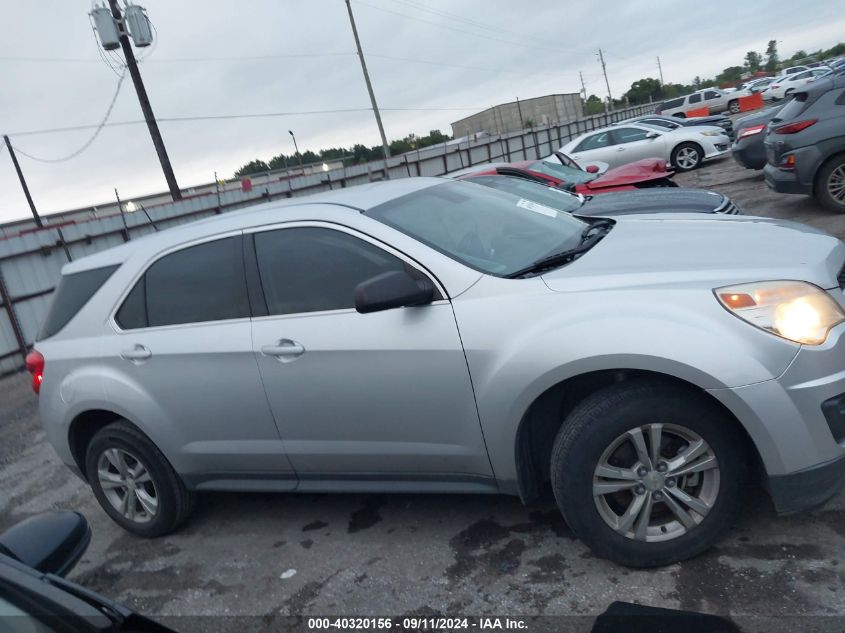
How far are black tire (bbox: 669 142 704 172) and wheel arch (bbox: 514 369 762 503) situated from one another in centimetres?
1583

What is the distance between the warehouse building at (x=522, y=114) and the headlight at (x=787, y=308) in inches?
2791

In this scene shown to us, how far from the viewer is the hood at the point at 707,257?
9.75 feet

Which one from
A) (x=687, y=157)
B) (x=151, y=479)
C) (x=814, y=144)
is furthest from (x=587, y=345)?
(x=687, y=157)

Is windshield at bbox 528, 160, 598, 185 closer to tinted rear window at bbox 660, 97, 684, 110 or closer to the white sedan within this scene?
the white sedan

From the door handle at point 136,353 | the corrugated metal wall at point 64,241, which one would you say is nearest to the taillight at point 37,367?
the door handle at point 136,353

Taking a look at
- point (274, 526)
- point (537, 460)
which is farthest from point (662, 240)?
point (274, 526)

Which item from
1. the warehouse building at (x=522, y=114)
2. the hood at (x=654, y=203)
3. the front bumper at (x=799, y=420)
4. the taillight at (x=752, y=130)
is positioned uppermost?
the warehouse building at (x=522, y=114)

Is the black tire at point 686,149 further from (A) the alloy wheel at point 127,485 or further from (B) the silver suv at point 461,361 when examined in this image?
(A) the alloy wheel at point 127,485

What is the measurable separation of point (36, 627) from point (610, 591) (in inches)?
85.8

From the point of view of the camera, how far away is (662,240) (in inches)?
139

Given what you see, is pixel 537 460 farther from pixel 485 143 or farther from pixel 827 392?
pixel 485 143

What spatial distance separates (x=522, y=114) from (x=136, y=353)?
7683 centimetres

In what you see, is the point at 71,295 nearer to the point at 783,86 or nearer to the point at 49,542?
the point at 49,542

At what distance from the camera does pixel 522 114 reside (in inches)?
3029
